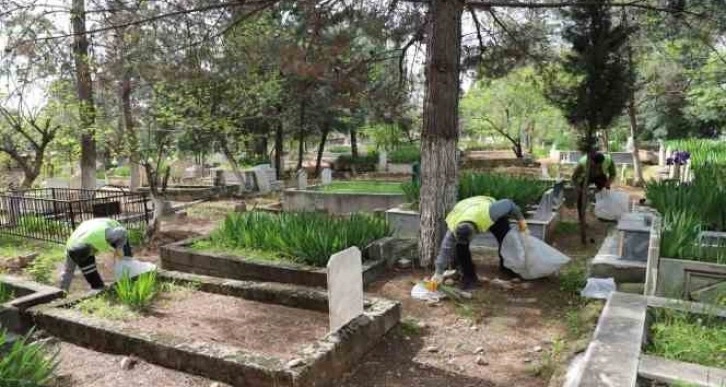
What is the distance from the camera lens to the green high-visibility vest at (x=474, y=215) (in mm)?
5152

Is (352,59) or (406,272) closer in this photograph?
(406,272)

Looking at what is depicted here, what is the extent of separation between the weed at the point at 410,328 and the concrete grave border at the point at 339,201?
6.11m

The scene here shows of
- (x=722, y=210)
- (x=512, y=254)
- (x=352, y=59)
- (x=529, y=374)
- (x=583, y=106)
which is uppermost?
(x=352, y=59)

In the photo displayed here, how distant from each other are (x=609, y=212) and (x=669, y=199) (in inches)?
125

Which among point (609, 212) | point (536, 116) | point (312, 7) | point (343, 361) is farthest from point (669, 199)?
point (536, 116)

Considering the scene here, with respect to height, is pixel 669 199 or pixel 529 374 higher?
pixel 669 199

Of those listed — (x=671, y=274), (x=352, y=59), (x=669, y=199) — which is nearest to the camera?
(x=671, y=274)

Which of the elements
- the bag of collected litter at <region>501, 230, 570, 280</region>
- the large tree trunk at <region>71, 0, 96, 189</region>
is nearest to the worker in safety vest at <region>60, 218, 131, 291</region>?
the large tree trunk at <region>71, 0, 96, 189</region>

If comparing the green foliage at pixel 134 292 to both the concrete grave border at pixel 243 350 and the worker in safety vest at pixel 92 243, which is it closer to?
the concrete grave border at pixel 243 350

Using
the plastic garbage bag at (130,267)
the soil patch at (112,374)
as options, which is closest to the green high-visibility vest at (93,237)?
the plastic garbage bag at (130,267)

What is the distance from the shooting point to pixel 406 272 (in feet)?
20.4

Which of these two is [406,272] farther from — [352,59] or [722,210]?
[352,59]

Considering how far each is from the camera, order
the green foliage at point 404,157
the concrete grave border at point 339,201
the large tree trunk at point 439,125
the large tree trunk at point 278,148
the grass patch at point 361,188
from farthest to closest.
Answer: the green foliage at point 404,157 → the large tree trunk at point 278,148 → the grass patch at point 361,188 → the concrete grave border at point 339,201 → the large tree trunk at point 439,125

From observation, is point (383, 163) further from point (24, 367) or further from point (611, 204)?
point (24, 367)
